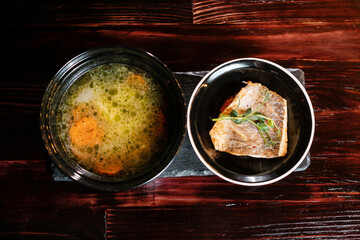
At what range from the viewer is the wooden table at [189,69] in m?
1.31

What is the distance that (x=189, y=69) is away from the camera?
1325 mm

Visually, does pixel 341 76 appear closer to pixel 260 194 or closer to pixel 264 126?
pixel 264 126

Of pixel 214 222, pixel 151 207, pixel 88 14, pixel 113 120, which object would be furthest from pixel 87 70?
pixel 214 222

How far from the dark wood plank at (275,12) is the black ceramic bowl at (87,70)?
39 cm

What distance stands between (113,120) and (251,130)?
540 mm

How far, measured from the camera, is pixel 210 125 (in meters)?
1.18

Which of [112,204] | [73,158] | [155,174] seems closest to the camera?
[155,174]

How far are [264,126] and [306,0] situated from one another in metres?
0.70

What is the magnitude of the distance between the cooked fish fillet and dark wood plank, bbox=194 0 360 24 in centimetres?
41

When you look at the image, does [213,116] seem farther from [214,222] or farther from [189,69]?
[214,222]

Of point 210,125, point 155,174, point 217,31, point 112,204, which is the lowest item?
point 112,204

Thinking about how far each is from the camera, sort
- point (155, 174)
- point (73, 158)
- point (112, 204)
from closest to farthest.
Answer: point (155, 174)
point (73, 158)
point (112, 204)

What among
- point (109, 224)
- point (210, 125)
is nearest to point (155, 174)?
point (210, 125)

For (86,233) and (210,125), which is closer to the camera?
(210,125)
